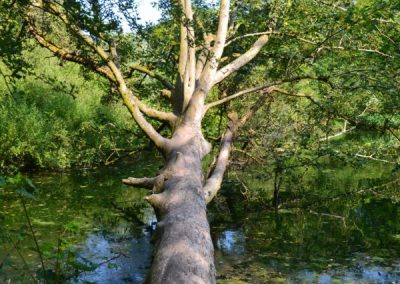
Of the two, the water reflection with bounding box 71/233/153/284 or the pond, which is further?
the pond

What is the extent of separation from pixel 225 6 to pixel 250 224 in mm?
3811

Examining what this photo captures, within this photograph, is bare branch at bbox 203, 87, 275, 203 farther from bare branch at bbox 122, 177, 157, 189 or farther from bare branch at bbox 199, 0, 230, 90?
bare branch at bbox 199, 0, 230, 90

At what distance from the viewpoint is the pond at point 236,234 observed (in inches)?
228

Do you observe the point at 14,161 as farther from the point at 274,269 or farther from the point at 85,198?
the point at 274,269

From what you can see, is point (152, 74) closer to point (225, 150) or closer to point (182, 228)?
point (225, 150)

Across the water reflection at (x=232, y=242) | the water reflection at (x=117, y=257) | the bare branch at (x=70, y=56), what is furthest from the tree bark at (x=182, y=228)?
the bare branch at (x=70, y=56)

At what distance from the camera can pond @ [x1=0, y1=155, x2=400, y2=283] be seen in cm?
578

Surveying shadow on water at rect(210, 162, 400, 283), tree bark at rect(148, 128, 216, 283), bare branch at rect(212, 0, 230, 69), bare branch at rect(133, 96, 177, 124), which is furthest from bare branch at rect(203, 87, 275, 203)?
bare branch at rect(212, 0, 230, 69)

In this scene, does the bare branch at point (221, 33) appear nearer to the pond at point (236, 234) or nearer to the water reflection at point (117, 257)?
the pond at point (236, 234)

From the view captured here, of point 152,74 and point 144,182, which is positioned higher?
point 152,74

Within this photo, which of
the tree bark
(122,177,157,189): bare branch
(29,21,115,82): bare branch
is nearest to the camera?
the tree bark

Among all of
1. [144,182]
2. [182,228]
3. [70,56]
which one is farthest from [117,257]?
[70,56]

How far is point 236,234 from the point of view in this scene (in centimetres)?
780

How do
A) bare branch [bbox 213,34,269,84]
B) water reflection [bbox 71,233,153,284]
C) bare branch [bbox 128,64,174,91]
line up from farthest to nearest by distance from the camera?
1. bare branch [bbox 128,64,174,91]
2. bare branch [bbox 213,34,269,84]
3. water reflection [bbox 71,233,153,284]
